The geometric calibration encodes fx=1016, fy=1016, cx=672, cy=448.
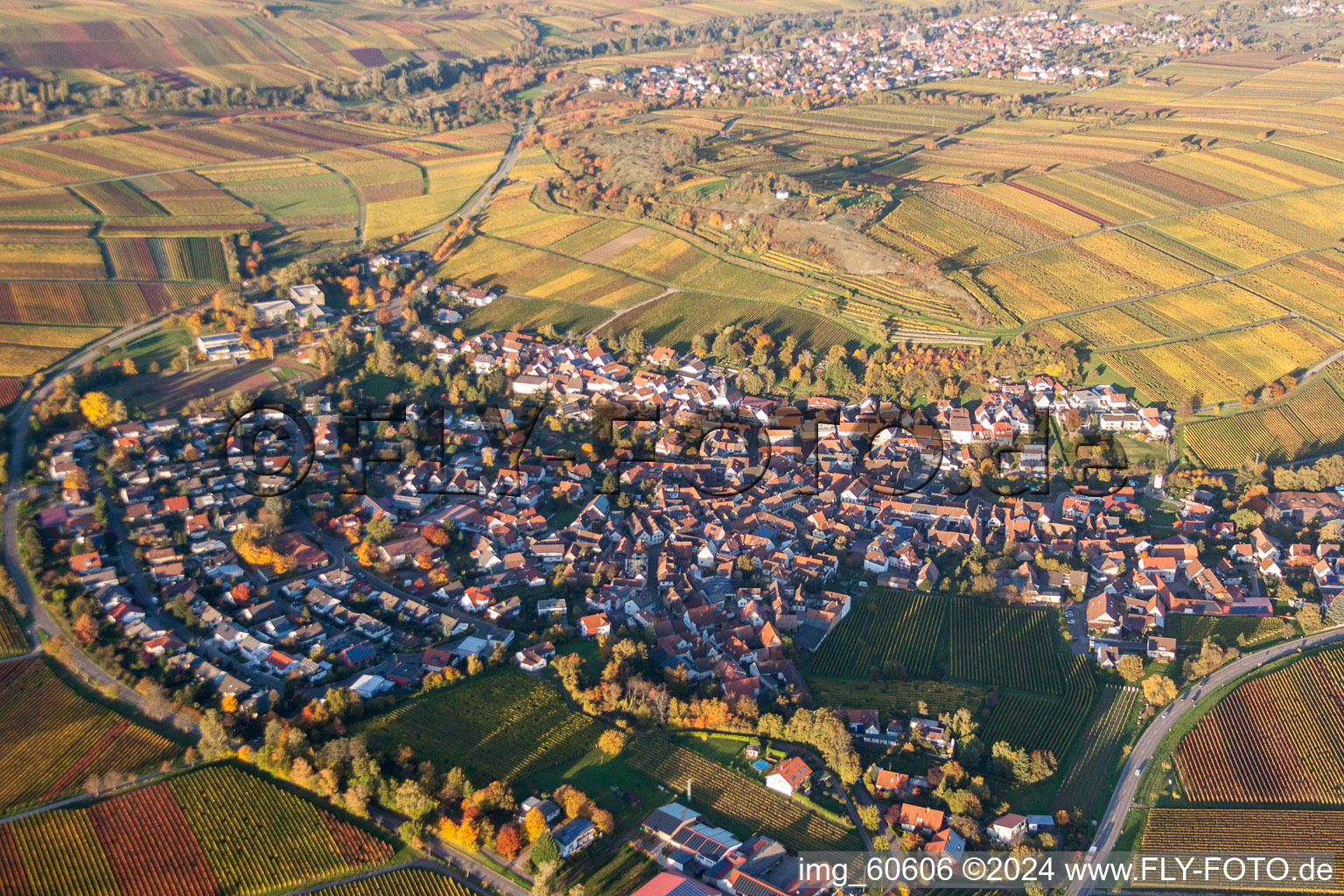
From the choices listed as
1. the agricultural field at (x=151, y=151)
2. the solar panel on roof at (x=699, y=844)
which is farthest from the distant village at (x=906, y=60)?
the solar panel on roof at (x=699, y=844)

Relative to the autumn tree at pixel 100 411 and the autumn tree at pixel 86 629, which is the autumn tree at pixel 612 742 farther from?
the autumn tree at pixel 100 411

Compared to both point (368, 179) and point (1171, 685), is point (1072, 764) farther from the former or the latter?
point (368, 179)

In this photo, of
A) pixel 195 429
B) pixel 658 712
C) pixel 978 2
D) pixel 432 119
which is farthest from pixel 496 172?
pixel 978 2

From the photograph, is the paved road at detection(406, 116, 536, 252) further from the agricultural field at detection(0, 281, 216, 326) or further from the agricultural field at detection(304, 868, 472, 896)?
the agricultural field at detection(304, 868, 472, 896)

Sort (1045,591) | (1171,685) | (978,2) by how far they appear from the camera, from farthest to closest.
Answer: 1. (978,2)
2. (1045,591)
3. (1171,685)

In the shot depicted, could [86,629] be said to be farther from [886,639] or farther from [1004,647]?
[1004,647]

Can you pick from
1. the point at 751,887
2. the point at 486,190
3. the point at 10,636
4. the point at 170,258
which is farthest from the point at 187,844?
the point at 486,190

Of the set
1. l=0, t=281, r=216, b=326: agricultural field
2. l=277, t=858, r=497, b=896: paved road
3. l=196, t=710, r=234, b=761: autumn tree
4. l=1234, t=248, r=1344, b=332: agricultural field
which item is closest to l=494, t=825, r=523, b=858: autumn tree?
l=277, t=858, r=497, b=896: paved road
